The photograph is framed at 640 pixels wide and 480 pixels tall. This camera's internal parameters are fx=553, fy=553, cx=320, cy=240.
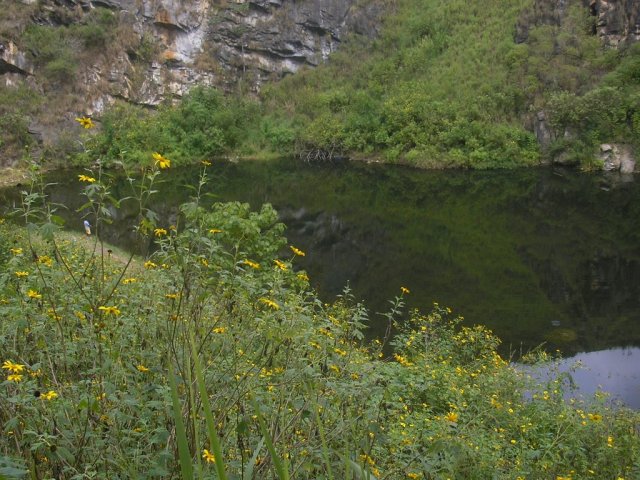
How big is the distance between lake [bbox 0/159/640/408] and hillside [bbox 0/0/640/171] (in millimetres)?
4475

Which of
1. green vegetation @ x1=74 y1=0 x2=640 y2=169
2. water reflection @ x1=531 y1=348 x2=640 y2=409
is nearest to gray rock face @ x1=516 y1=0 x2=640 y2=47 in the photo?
green vegetation @ x1=74 y1=0 x2=640 y2=169

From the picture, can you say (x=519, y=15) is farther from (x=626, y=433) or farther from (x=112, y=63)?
(x=626, y=433)

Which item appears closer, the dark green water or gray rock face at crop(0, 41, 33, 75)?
the dark green water

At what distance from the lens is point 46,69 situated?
4188 cm

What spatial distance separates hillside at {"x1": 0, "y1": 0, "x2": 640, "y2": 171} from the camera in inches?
1400

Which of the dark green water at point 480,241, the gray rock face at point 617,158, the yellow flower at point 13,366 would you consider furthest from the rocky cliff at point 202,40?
the yellow flower at point 13,366

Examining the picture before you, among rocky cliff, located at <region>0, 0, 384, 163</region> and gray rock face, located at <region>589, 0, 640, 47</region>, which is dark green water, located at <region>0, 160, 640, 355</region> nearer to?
gray rock face, located at <region>589, 0, 640, 47</region>

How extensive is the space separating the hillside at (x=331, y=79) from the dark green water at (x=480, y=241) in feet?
15.5

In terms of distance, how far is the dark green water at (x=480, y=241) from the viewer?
39.5 ft

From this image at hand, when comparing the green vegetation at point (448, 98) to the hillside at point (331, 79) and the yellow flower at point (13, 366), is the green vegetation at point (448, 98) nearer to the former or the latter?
the hillside at point (331, 79)

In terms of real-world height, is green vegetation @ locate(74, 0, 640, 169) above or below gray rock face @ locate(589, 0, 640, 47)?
below

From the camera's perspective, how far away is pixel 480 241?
1844cm

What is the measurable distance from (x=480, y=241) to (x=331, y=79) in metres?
35.9

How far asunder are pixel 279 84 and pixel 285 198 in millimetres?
28594
